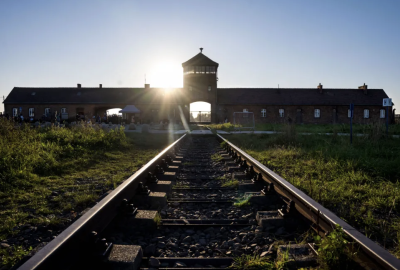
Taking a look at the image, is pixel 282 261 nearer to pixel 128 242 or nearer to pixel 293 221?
pixel 293 221

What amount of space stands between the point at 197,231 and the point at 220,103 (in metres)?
39.8

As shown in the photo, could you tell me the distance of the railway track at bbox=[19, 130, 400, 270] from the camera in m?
1.94

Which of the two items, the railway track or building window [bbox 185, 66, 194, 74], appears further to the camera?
building window [bbox 185, 66, 194, 74]

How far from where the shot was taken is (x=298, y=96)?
148ft

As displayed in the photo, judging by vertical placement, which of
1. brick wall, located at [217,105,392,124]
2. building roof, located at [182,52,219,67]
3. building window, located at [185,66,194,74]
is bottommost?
brick wall, located at [217,105,392,124]

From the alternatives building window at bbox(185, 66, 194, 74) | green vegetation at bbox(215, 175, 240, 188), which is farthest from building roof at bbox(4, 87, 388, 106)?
green vegetation at bbox(215, 175, 240, 188)

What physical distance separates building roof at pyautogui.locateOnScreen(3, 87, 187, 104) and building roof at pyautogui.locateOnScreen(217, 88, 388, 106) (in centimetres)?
781

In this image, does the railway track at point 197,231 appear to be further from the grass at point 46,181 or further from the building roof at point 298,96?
the building roof at point 298,96

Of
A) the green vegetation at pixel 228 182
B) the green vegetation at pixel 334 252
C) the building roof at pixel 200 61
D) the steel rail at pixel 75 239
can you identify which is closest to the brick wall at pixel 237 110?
the building roof at pixel 200 61

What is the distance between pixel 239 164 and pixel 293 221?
3480mm

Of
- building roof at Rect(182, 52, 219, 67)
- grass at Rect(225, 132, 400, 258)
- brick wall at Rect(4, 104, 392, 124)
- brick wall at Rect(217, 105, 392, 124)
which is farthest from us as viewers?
brick wall at Rect(217, 105, 392, 124)

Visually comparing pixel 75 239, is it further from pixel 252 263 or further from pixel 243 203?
pixel 243 203

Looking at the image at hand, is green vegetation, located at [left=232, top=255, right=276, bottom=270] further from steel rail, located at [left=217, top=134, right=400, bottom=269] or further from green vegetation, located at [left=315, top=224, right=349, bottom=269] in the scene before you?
steel rail, located at [left=217, top=134, right=400, bottom=269]

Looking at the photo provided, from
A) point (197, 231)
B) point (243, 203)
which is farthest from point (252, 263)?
point (243, 203)
